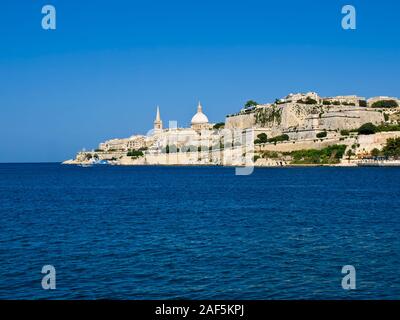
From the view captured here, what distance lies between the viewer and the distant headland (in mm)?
39125

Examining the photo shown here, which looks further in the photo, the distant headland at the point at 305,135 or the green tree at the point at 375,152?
the distant headland at the point at 305,135

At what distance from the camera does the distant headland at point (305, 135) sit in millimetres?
39125

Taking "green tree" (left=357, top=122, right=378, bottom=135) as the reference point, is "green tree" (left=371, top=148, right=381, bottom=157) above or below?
below

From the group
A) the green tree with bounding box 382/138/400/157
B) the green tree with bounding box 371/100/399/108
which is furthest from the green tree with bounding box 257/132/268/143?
the green tree with bounding box 382/138/400/157

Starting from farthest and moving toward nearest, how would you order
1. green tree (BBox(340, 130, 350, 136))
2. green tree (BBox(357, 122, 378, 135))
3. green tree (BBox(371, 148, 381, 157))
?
green tree (BBox(340, 130, 350, 136)) < green tree (BBox(357, 122, 378, 135)) < green tree (BBox(371, 148, 381, 157))

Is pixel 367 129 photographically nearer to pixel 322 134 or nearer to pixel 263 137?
pixel 322 134
